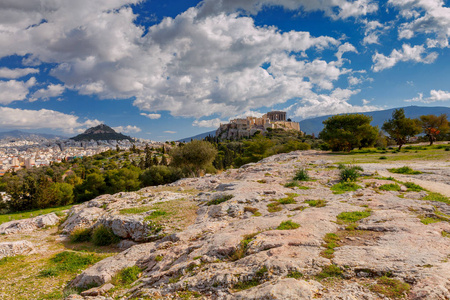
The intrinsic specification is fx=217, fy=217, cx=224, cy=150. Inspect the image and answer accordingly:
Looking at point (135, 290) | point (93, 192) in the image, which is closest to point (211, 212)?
point (135, 290)

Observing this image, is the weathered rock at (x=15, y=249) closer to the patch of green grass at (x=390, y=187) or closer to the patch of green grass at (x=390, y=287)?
the patch of green grass at (x=390, y=287)

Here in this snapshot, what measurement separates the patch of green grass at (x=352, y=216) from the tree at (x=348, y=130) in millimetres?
32854

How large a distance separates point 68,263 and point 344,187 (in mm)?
15262

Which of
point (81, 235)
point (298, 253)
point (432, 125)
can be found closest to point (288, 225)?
point (298, 253)

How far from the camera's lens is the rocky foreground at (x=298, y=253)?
13.2 ft

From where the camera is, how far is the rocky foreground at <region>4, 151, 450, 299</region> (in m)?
4.02

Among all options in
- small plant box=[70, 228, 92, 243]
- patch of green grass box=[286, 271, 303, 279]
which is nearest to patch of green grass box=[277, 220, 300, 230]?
patch of green grass box=[286, 271, 303, 279]

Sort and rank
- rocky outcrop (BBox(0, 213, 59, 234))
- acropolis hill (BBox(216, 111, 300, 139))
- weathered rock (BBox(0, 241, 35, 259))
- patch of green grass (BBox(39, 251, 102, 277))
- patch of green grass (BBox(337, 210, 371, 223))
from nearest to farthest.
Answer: patch of green grass (BBox(337, 210, 371, 223)) → patch of green grass (BBox(39, 251, 102, 277)) → weathered rock (BBox(0, 241, 35, 259)) → rocky outcrop (BBox(0, 213, 59, 234)) → acropolis hill (BBox(216, 111, 300, 139))

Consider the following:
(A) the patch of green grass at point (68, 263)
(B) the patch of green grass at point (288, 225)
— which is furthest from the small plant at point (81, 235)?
(B) the patch of green grass at point (288, 225)

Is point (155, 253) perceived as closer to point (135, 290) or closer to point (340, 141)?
point (135, 290)

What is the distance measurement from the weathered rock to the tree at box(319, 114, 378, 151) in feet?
134

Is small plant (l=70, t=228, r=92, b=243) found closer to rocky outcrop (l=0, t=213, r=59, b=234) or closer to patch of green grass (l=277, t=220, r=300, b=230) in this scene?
rocky outcrop (l=0, t=213, r=59, b=234)

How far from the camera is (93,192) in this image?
164 feet

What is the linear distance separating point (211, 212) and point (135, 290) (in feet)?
19.7
